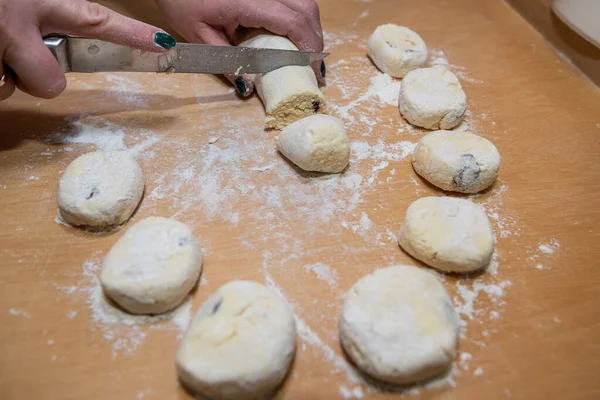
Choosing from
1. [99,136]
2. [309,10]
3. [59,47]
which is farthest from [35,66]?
[309,10]

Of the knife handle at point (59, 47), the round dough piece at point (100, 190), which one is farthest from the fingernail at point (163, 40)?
the round dough piece at point (100, 190)

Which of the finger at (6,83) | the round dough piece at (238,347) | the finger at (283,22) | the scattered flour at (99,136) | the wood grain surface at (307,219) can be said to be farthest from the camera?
the finger at (283,22)

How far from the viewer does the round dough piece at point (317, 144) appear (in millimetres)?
1487

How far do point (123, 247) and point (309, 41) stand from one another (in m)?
1.04

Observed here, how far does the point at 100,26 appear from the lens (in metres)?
1.43

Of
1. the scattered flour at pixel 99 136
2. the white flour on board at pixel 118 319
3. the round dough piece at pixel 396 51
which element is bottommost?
the white flour on board at pixel 118 319

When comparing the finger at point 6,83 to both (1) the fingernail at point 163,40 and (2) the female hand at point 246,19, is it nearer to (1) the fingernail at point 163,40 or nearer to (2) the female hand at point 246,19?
(1) the fingernail at point 163,40

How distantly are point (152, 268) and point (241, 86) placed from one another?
2.75ft

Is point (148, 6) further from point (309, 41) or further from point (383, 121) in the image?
point (383, 121)

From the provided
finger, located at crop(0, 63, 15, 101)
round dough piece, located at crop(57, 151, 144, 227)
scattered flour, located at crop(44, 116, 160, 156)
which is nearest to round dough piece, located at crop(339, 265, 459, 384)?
round dough piece, located at crop(57, 151, 144, 227)

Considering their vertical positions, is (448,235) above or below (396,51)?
below

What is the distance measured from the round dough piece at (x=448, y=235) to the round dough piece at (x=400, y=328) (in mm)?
124

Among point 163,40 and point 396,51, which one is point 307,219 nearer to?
point 163,40

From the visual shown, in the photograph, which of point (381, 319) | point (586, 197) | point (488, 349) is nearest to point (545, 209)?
point (586, 197)
